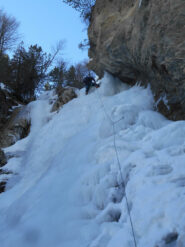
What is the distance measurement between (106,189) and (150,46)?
335 centimetres

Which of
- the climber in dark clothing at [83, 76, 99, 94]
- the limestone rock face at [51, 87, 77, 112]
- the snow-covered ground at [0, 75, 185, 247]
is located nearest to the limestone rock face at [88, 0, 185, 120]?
the snow-covered ground at [0, 75, 185, 247]

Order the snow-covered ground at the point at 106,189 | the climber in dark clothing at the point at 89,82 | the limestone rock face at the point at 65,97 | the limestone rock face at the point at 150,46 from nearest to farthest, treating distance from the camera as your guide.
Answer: the snow-covered ground at the point at 106,189 → the limestone rock face at the point at 150,46 → the climber in dark clothing at the point at 89,82 → the limestone rock face at the point at 65,97

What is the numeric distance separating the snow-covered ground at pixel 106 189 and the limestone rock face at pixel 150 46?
0.57m

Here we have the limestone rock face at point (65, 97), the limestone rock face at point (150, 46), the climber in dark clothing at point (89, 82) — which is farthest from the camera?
the limestone rock face at point (65, 97)

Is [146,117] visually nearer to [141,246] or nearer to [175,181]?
[175,181]

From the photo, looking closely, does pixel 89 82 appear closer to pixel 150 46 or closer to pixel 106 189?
pixel 150 46

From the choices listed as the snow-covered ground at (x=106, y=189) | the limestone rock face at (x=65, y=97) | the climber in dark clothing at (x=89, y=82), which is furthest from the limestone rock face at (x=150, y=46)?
the limestone rock face at (x=65, y=97)

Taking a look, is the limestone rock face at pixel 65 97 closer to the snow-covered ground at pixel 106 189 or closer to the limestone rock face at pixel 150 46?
the limestone rock face at pixel 150 46

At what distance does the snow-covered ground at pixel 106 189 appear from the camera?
8.39 feet

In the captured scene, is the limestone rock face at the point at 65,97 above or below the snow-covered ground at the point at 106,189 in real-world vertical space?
above

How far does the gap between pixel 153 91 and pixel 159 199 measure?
4227mm

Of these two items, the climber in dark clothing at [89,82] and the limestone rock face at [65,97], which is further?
the limestone rock face at [65,97]

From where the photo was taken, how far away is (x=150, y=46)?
17.9 feet

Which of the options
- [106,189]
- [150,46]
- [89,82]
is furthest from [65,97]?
[106,189]
